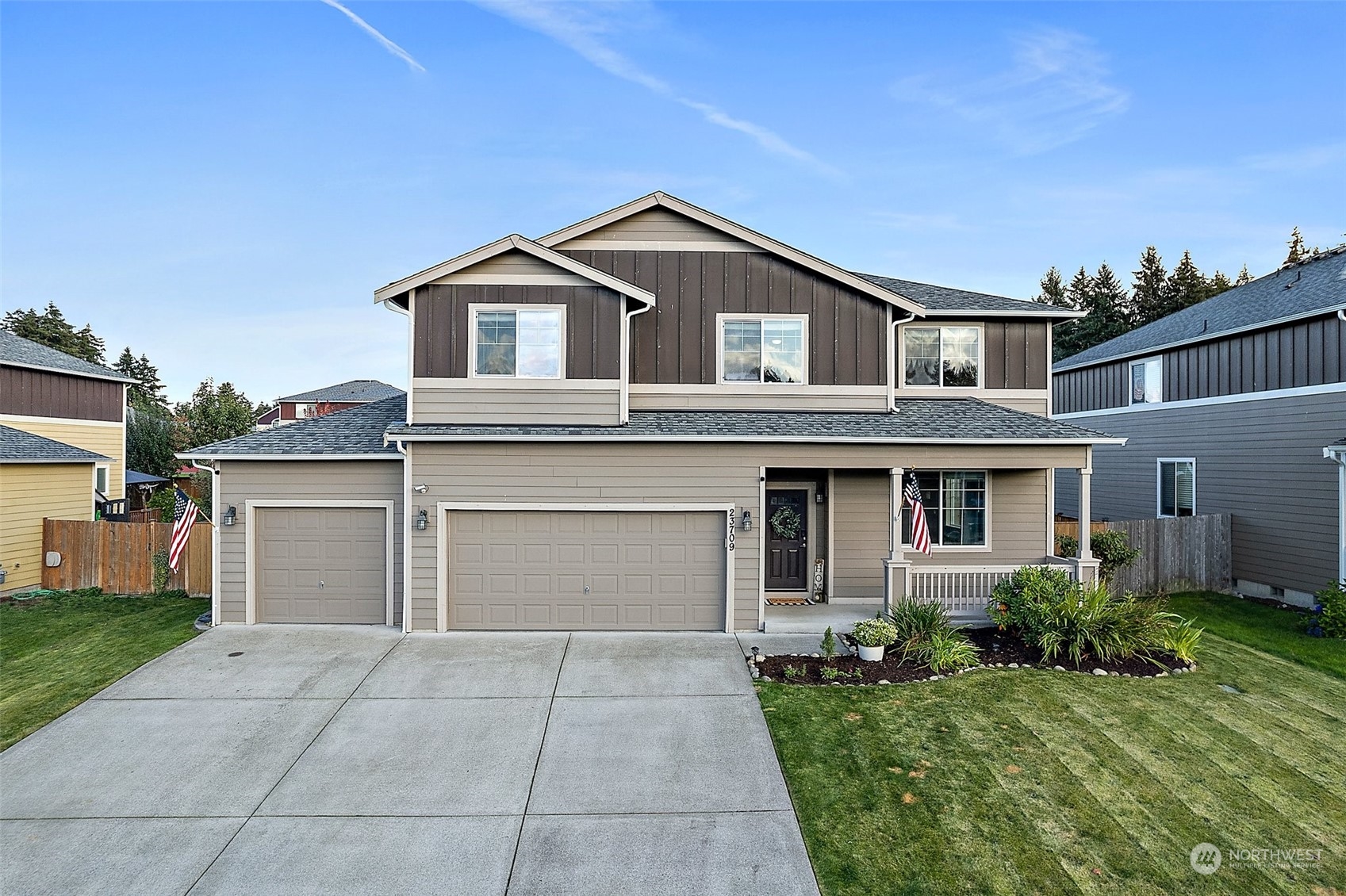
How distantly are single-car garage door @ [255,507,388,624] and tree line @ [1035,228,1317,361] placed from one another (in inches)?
1513

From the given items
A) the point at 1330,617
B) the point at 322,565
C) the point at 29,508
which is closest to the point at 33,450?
the point at 29,508

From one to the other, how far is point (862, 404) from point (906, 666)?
180 inches

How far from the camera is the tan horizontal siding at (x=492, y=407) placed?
9.82 m

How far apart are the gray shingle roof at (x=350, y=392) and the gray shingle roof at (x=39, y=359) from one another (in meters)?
22.1

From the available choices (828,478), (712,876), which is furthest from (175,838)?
(828,478)

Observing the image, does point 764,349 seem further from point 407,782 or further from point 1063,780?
point 407,782

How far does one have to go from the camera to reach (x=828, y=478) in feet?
36.7

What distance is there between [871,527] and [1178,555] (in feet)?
22.7

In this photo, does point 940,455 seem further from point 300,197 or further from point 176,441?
point 176,441

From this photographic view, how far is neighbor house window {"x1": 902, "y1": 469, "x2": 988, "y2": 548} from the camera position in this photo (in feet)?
37.4

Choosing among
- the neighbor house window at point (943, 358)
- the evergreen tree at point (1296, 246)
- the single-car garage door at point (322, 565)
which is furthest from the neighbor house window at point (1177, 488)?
the evergreen tree at point (1296, 246)

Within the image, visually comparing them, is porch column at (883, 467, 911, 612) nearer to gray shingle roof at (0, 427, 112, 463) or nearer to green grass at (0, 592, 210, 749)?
green grass at (0, 592, 210, 749)

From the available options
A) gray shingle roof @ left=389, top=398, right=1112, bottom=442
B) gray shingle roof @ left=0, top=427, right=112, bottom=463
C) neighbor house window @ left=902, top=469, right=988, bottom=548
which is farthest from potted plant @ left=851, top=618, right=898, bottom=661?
gray shingle roof @ left=0, top=427, right=112, bottom=463

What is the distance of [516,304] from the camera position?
32.4ft
